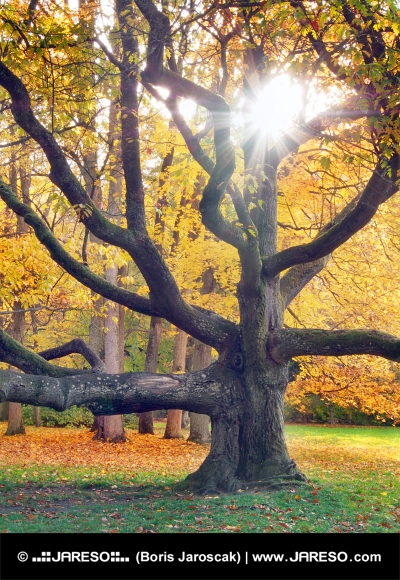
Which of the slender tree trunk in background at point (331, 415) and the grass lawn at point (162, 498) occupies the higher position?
the slender tree trunk in background at point (331, 415)

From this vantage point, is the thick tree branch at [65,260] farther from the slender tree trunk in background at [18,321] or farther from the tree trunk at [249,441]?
the slender tree trunk in background at [18,321]

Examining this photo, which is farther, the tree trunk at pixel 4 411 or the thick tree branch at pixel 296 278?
the tree trunk at pixel 4 411

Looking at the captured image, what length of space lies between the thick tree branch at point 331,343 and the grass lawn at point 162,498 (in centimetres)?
228

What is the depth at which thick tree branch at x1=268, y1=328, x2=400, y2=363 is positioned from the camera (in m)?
8.95

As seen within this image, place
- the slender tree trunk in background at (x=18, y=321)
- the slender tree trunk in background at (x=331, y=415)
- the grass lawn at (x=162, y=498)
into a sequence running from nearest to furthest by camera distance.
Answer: the grass lawn at (x=162, y=498), the slender tree trunk in background at (x=18, y=321), the slender tree trunk in background at (x=331, y=415)

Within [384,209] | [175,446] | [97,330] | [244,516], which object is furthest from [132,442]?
[244,516]

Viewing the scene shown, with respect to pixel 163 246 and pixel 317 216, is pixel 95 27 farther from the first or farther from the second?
pixel 163 246

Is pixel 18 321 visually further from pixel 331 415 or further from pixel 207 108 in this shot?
pixel 331 415

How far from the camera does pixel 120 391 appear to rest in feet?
28.9

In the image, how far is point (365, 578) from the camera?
4.98m

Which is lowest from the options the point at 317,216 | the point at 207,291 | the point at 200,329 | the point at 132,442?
the point at 132,442

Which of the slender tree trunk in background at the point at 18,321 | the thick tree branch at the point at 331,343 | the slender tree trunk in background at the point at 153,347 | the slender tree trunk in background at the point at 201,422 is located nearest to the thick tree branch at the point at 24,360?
the thick tree branch at the point at 331,343

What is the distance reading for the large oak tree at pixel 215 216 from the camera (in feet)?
25.8

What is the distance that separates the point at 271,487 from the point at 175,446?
10347 millimetres
